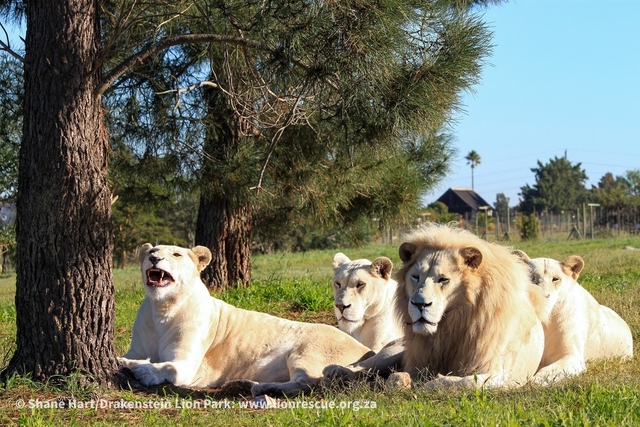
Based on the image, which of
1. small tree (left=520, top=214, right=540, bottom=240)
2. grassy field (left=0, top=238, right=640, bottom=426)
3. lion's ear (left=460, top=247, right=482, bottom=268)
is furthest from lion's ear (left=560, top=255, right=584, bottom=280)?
small tree (left=520, top=214, right=540, bottom=240)

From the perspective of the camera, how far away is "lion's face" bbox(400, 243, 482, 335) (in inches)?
216

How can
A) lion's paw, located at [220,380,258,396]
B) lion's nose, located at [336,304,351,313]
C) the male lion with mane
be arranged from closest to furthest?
the male lion with mane → lion's paw, located at [220,380,258,396] → lion's nose, located at [336,304,351,313]

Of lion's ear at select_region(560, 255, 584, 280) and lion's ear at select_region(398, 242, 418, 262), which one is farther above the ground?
lion's ear at select_region(398, 242, 418, 262)

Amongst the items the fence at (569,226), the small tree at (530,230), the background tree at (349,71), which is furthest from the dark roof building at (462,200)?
the background tree at (349,71)

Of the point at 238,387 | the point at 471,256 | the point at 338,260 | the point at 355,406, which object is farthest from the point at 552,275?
the point at 238,387

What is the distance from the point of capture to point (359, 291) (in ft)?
24.8

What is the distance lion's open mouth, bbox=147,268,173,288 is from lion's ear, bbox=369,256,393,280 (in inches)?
82.6

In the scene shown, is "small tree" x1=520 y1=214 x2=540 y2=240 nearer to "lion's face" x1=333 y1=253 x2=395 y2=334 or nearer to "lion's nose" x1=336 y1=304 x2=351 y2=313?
"lion's face" x1=333 y1=253 x2=395 y2=334

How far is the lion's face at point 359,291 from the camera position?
24.7ft

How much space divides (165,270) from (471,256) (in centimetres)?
238

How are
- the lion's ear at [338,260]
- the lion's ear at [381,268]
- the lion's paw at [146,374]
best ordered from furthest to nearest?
the lion's ear at [338,260], the lion's ear at [381,268], the lion's paw at [146,374]

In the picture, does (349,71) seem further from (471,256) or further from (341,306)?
(341,306)

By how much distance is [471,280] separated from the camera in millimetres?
5617

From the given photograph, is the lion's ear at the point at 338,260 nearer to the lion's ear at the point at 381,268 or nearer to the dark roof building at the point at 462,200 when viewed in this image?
the lion's ear at the point at 381,268
